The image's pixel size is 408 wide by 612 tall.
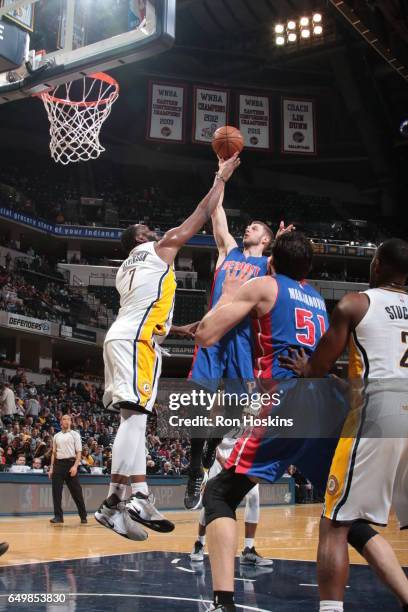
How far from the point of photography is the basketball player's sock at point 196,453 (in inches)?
254

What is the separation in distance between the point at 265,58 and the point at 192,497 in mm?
30229

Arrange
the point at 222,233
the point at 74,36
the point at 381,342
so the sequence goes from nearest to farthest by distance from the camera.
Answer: the point at 381,342 < the point at 222,233 < the point at 74,36

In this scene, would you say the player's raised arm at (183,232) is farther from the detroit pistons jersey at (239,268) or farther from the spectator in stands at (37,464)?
the spectator in stands at (37,464)

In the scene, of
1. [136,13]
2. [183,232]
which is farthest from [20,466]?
[183,232]

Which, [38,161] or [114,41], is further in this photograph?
[38,161]

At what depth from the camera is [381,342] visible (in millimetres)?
3613

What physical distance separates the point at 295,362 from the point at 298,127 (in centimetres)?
3040

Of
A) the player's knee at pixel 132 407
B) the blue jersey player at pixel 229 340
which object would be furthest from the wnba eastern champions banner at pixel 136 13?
the player's knee at pixel 132 407

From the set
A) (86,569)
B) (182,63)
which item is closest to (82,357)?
(182,63)

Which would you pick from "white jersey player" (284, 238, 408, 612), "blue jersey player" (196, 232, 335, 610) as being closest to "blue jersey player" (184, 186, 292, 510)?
"blue jersey player" (196, 232, 335, 610)

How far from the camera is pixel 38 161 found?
115 feet

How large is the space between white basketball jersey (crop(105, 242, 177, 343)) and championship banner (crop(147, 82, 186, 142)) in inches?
1053

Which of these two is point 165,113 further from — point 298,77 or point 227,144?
point 227,144

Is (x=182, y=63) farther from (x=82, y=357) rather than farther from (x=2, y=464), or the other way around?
(x=2, y=464)
